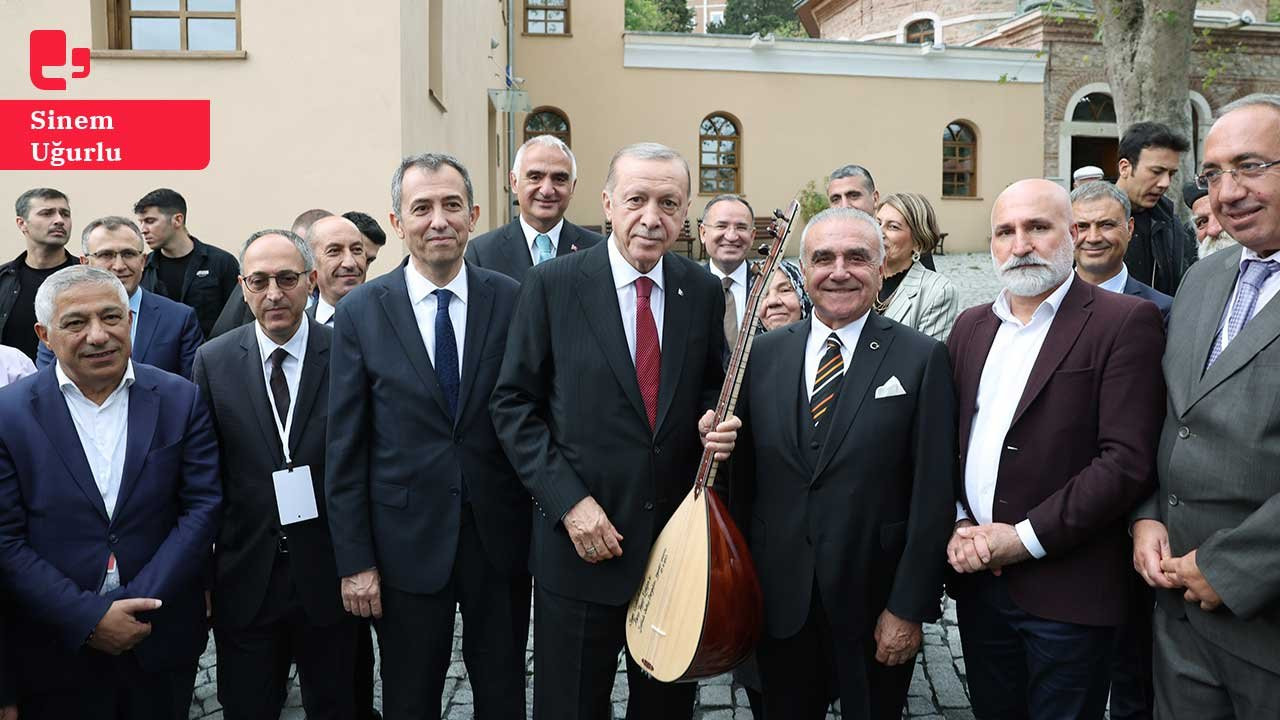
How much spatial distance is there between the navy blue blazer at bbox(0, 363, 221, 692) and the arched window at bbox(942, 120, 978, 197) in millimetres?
26179

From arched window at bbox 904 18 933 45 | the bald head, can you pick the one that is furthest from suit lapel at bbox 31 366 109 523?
arched window at bbox 904 18 933 45

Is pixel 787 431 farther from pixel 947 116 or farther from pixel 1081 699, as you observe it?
pixel 947 116

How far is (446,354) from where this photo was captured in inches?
130

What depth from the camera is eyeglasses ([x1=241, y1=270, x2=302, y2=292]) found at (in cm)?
369

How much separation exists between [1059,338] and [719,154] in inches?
947

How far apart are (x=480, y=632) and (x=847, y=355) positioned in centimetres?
154

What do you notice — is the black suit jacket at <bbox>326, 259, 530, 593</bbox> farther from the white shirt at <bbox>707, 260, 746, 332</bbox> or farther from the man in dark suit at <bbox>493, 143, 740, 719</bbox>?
the white shirt at <bbox>707, 260, 746, 332</bbox>

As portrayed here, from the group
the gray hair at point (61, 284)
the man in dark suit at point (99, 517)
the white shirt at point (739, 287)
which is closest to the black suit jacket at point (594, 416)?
the man in dark suit at point (99, 517)

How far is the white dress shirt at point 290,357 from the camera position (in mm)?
3645

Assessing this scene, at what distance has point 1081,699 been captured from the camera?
2.88 metres

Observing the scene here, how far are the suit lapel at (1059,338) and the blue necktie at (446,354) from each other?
1.78 metres

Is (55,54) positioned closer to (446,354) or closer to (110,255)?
(110,255)

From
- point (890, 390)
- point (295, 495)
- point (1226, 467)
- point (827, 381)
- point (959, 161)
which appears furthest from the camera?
point (959, 161)

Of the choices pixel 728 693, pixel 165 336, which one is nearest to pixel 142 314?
pixel 165 336
